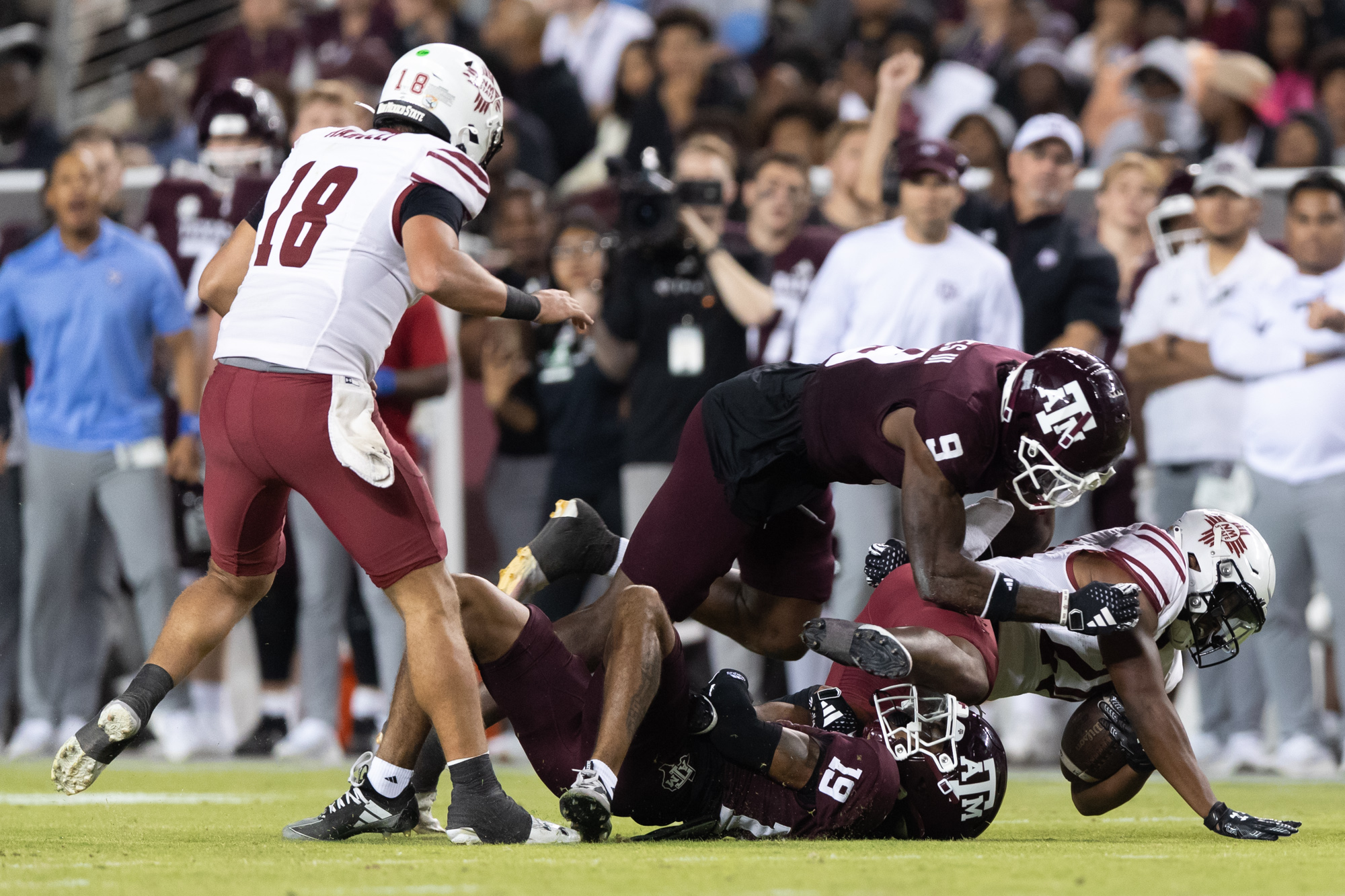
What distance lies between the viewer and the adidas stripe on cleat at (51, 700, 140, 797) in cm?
479

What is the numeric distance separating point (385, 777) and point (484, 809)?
0.30m

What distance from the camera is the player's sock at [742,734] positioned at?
16.0 ft

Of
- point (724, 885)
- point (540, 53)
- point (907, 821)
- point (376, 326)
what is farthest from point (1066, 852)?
point (540, 53)

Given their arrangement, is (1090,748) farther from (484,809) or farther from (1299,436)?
(1299,436)

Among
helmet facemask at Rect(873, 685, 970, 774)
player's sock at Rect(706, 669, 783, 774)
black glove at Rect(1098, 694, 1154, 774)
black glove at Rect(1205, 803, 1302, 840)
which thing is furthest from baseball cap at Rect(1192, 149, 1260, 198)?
player's sock at Rect(706, 669, 783, 774)

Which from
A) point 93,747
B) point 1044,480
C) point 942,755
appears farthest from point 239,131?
point 942,755

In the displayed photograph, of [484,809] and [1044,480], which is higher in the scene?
[1044,480]

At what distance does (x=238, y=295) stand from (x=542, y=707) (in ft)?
4.71

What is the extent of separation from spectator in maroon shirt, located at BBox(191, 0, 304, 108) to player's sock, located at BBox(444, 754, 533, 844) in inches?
331

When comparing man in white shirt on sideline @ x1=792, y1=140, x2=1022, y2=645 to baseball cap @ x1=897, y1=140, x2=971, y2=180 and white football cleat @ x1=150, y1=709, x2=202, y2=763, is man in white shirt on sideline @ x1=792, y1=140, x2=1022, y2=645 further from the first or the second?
white football cleat @ x1=150, y1=709, x2=202, y2=763

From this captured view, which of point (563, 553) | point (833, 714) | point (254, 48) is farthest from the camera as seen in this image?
point (254, 48)

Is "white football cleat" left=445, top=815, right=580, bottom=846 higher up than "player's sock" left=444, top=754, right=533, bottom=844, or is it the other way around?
"player's sock" left=444, top=754, right=533, bottom=844

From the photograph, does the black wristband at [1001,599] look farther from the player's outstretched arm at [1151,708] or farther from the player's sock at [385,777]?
the player's sock at [385,777]

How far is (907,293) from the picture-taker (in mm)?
7988
